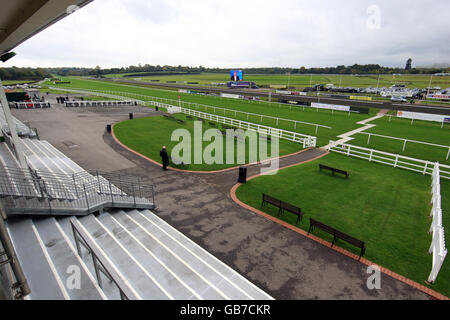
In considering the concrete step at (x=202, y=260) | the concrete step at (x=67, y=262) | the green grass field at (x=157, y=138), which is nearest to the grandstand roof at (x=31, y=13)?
the concrete step at (x=67, y=262)

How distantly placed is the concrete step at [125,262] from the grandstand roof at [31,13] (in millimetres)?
5780

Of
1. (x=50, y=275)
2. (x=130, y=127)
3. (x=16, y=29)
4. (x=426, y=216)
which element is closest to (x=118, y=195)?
(x=50, y=275)

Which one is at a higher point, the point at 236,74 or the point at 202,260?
the point at 236,74

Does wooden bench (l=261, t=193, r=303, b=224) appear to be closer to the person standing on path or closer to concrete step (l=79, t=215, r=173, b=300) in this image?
concrete step (l=79, t=215, r=173, b=300)

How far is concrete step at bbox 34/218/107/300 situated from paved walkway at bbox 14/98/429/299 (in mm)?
4010

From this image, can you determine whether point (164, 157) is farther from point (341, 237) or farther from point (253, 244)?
point (341, 237)

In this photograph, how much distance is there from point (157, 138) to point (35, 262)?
17.4m

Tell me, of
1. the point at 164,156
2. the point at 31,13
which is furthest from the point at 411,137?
the point at 31,13

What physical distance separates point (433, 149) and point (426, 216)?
14871 mm

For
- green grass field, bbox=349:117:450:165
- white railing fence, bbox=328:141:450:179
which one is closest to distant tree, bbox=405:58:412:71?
green grass field, bbox=349:117:450:165

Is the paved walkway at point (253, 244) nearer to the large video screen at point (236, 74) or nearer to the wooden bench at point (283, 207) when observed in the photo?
the wooden bench at point (283, 207)

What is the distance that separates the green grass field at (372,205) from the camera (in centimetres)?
818

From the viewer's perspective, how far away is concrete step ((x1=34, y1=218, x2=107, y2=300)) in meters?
4.80

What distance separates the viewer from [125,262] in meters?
6.61
